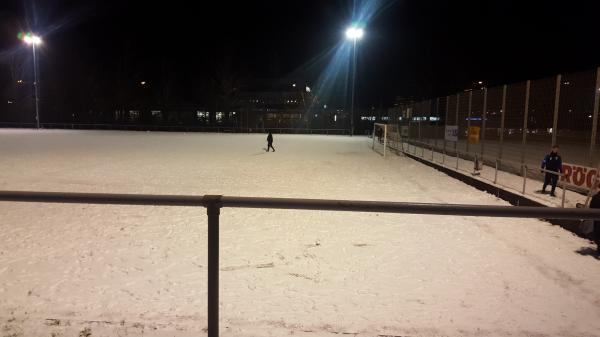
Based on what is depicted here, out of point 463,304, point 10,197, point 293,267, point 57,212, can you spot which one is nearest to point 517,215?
point 463,304

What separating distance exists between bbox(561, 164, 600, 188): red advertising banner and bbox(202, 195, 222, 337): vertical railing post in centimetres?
819

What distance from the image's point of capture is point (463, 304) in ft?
12.6

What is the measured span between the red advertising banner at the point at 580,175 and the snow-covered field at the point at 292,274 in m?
2.13

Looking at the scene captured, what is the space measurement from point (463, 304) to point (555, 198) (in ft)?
22.2

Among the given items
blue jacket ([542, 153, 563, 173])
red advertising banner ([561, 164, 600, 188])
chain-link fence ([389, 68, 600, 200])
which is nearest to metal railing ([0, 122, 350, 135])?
chain-link fence ([389, 68, 600, 200])

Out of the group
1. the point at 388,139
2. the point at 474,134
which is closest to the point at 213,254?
the point at 474,134

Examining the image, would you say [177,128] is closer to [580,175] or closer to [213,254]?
[580,175]

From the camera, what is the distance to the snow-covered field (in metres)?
3.39

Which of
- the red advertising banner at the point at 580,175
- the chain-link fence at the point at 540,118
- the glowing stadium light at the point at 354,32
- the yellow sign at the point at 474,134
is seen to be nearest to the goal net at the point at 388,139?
the chain-link fence at the point at 540,118

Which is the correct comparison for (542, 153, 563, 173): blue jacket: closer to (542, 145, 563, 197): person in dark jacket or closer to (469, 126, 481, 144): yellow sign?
(542, 145, 563, 197): person in dark jacket

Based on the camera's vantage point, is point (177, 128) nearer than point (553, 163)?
No

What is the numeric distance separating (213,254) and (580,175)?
9.40 metres

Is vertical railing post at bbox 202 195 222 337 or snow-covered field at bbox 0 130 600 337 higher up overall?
vertical railing post at bbox 202 195 222 337

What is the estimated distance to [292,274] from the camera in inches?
183
